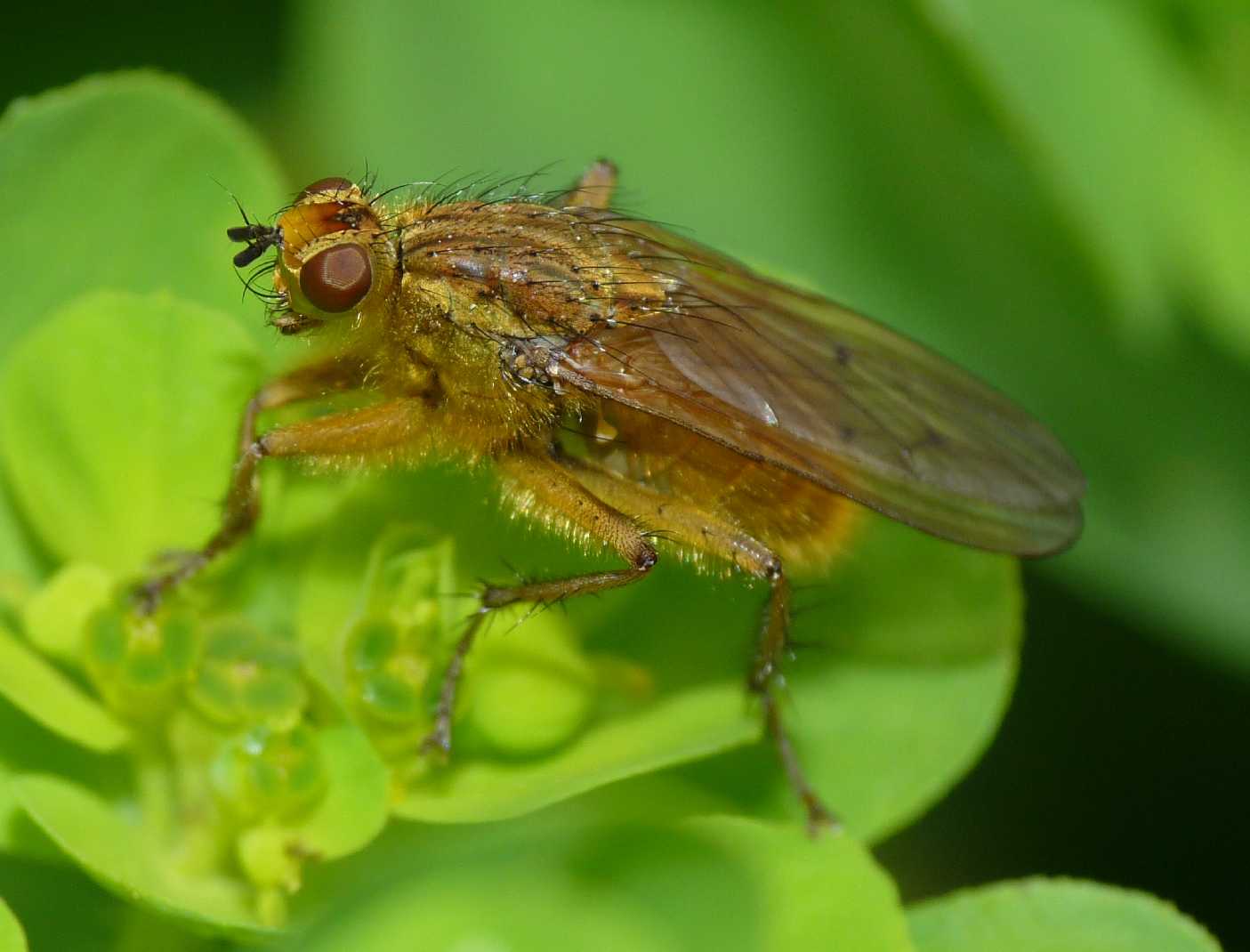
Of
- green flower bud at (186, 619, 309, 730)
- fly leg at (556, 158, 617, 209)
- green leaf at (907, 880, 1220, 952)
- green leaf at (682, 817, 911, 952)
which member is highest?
fly leg at (556, 158, 617, 209)

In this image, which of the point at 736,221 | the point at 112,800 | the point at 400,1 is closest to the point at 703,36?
the point at 736,221

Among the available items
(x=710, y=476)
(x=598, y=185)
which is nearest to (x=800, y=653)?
(x=710, y=476)

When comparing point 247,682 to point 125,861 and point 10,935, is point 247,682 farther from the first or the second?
point 10,935

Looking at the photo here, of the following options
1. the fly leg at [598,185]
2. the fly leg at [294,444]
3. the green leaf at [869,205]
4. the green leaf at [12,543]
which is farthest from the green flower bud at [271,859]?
the green leaf at [869,205]

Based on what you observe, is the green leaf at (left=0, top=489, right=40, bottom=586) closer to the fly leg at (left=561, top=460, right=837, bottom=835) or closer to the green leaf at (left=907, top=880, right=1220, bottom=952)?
the fly leg at (left=561, top=460, right=837, bottom=835)

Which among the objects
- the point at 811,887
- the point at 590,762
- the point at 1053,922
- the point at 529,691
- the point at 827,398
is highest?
the point at 827,398

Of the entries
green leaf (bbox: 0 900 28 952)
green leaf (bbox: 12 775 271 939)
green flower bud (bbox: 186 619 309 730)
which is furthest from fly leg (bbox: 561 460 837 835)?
green leaf (bbox: 0 900 28 952)
